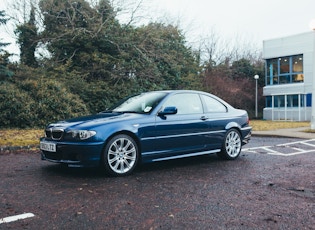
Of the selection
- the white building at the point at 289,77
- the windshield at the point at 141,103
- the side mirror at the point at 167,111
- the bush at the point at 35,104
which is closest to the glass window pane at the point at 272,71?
the white building at the point at 289,77

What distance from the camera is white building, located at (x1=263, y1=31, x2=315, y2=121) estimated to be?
2586 centimetres

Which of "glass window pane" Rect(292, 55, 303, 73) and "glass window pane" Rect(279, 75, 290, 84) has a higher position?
"glass window pane" Rect(292, 55, 303, 73)

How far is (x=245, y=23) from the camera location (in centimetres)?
4456

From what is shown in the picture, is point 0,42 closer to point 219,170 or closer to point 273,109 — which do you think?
point 219,170

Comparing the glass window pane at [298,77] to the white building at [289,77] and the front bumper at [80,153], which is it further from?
the front bumper at [80,153]

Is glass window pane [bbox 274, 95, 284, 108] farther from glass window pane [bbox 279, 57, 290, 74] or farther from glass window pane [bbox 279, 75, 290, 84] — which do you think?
glass window pane [bbox 279, 57, 290, 74]

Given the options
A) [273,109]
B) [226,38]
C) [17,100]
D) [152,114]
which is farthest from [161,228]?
[226,38]

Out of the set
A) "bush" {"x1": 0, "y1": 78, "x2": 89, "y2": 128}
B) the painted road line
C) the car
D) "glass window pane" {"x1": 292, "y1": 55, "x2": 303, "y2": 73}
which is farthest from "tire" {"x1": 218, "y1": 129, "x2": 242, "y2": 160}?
"glass window pane" {"x1": 292, "y1": 55, "x2": 303, "y2": 73}

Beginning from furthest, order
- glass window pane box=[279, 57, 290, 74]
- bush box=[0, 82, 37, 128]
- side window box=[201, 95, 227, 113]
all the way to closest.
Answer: glass window pane box=[279, 57, 290, 74] → bush box=[0, 82, 37, 128] → side window box=[201, 95, 227, 113]

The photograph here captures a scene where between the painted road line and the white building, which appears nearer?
the painted road line

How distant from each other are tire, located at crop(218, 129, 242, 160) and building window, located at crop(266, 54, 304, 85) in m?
21.8

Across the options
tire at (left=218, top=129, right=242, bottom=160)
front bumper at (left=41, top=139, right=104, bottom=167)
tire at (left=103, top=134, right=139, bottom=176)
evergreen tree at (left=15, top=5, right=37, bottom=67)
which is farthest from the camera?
evergreen tree at (left=15, top=5, right=37, bottom=67)

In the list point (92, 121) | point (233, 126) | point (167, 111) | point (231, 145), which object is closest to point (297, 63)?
point (233, 126)

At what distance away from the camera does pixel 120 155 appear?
5551 mm
